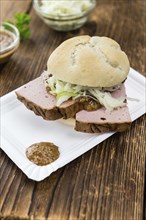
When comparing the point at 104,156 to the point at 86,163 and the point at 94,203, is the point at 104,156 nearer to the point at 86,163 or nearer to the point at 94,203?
the point at 86,163

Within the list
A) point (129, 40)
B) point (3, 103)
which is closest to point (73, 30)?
point (129, 40)

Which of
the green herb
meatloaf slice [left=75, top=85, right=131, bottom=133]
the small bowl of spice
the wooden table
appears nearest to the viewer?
the wooden table

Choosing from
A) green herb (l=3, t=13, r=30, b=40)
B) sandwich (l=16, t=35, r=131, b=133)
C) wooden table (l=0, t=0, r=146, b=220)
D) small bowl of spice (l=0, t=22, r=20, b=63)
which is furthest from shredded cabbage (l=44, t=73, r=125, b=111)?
green herb (l=3, t=13, r=30, b=40)

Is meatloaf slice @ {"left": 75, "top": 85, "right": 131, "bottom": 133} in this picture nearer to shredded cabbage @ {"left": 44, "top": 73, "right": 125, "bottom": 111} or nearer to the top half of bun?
shredded cabbage @ {"left": 44, "top": 73, "right": 125, "bottom": 111}

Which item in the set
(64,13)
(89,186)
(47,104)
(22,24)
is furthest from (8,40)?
(89,186)

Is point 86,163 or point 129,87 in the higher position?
point 86,163

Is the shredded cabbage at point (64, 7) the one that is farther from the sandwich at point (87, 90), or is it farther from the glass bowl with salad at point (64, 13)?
the sandwich at point (87, 90)
